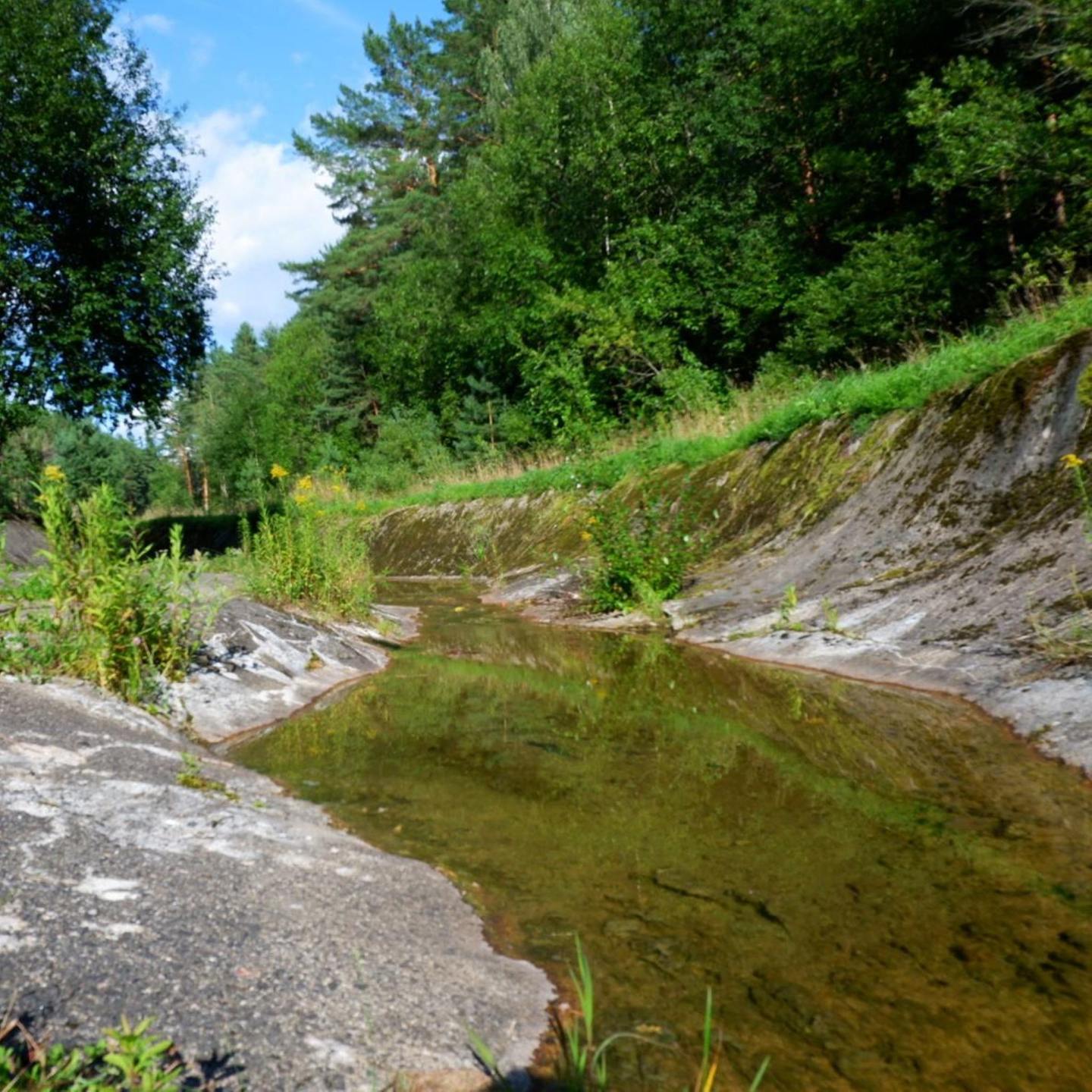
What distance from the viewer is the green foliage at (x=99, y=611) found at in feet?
16.2

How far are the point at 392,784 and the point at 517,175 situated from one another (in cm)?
2589

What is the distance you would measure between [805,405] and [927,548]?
3.89 meters

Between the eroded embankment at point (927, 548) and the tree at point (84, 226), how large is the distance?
11017 mm

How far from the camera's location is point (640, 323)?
22.2 m

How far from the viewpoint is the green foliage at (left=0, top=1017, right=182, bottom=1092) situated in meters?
1.51

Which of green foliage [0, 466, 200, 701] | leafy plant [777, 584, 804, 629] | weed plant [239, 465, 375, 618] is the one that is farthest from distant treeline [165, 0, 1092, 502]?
leafy plant [777, 584, 804, 629]

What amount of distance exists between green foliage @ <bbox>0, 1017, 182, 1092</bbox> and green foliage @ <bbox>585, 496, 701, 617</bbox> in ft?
24.9

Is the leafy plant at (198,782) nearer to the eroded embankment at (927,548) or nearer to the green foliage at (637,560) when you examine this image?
the eroded embankment at (927,548)

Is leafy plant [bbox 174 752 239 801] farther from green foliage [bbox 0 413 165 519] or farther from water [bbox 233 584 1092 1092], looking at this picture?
green foliage [bbox 0 413 165 519]

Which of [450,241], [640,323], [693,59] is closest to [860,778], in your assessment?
[640,323]

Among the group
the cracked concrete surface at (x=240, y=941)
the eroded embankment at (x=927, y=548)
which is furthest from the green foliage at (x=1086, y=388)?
the cracked concrete surface at (x=240, y=941)

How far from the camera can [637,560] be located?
30.9 feet

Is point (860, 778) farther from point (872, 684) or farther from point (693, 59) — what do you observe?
point (693, 59)

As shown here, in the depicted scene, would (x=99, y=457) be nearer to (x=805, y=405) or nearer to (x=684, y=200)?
(x=684, y=200)
